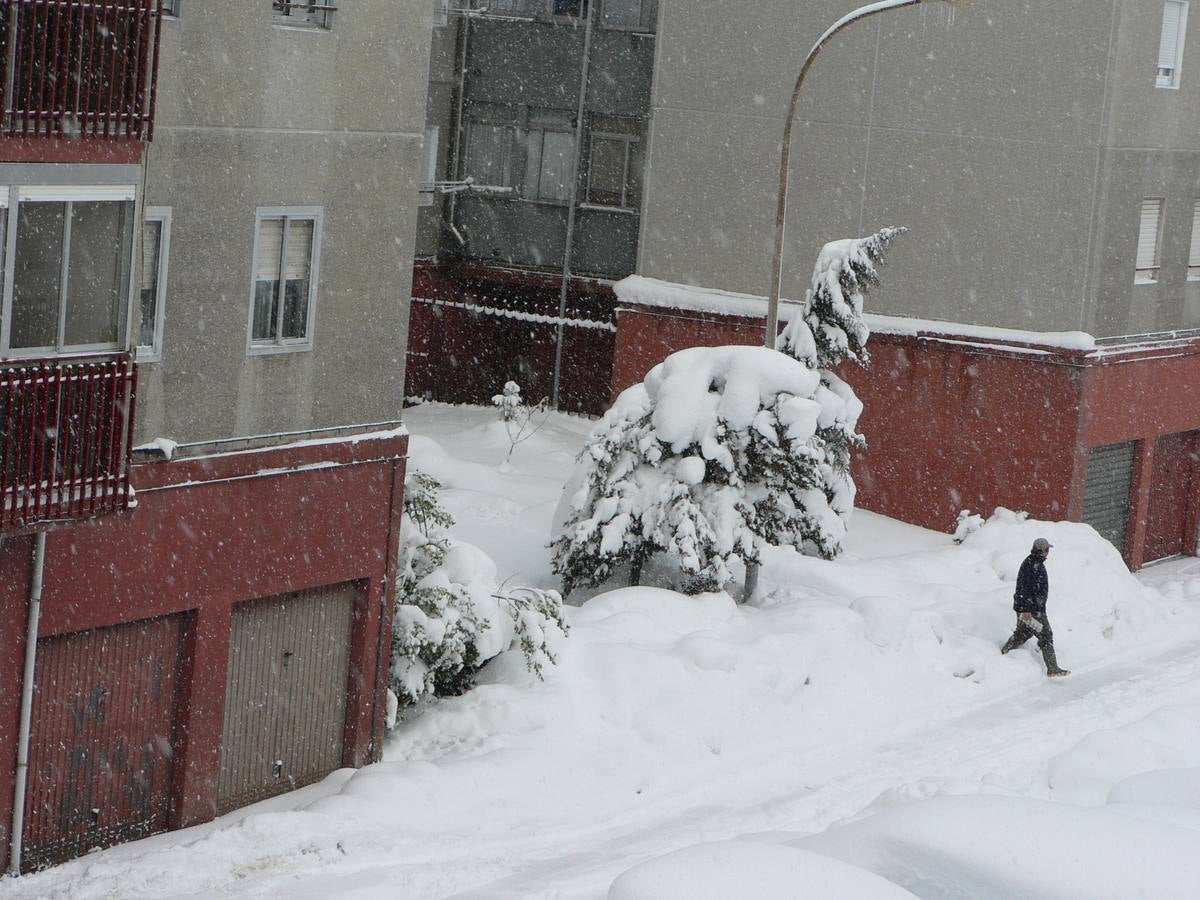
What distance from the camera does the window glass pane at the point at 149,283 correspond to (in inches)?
523

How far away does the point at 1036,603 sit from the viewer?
19469mm

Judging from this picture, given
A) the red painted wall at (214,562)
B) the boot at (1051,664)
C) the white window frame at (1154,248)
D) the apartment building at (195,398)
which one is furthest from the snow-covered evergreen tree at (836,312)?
the red painted wall at (214,562)

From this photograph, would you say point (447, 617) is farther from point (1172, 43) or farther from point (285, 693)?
point (1172, 43)

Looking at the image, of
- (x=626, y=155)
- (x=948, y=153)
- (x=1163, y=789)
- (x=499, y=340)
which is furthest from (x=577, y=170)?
(x=1163, y=789)

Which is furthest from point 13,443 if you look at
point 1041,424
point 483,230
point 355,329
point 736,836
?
point 483,230

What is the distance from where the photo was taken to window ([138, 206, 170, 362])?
43.6 ft

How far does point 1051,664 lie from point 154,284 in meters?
11.2

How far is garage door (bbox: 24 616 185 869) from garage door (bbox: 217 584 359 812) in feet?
2.15

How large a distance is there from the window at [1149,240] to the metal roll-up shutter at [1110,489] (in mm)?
2571

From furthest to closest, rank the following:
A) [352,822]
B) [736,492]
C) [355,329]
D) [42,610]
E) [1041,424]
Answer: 1. [1041,424]
2. [736,492]
3. [355,329]
4. [352,822]
5. [42,610]

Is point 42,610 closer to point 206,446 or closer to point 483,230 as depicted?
point 206,446

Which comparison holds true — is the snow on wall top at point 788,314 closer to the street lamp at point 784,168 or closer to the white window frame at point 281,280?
the street lamp at point 784,168

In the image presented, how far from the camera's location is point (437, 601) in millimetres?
16062

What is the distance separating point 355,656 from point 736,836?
12.5 ft
